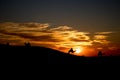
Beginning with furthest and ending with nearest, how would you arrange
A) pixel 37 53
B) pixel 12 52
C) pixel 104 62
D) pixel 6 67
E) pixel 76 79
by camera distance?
pixel 104 62
pixel 37 53
pixel 12 52
pixel 76 79
pixel 6 67

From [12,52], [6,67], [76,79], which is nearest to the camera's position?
[6,67]

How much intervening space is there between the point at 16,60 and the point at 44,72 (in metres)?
4.47

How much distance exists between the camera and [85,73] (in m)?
31.5

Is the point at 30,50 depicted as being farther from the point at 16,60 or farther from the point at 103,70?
the point at 103,70

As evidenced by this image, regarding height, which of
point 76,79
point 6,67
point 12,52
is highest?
point 12,52

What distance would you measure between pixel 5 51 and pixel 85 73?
1268 centimetres

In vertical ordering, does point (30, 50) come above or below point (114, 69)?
above

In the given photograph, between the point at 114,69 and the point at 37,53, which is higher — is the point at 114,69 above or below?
below

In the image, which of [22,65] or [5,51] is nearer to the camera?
[22,65]

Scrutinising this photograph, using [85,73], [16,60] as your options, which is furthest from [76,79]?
[16,60]

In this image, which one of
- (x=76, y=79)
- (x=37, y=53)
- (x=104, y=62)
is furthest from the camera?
(x=104, y=62)

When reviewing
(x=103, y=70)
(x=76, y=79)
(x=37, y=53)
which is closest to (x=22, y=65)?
(x=37, y=53)

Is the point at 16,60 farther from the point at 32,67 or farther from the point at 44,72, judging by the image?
the point at 44,72

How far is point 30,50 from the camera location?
34.4 meters
